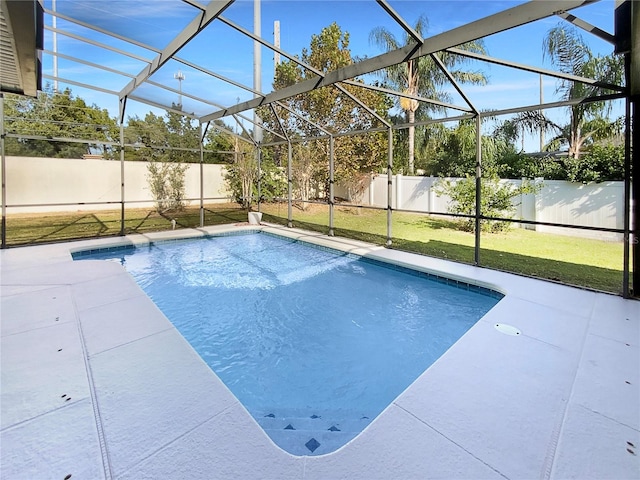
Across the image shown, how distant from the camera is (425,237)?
898cm

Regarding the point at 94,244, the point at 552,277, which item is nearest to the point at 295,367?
the point at 552,277

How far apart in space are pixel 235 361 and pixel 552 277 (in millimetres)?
4666

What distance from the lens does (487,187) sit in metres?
9.36

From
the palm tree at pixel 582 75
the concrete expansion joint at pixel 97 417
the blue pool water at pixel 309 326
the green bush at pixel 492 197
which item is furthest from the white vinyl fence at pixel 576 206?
the concrete expansion joint at pixel 97 417

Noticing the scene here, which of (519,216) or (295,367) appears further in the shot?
(519,216)

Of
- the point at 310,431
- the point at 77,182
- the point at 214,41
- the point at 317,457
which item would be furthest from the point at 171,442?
the point at 77,182

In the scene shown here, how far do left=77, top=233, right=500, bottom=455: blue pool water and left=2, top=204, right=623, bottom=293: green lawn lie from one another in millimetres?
1540

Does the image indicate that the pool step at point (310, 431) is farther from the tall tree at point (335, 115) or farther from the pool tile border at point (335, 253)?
the tall tree at point (335, 115)

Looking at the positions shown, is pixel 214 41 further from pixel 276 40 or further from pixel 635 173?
pixel 276 40

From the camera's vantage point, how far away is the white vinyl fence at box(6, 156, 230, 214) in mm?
10906

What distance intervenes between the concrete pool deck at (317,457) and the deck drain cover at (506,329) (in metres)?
0.07

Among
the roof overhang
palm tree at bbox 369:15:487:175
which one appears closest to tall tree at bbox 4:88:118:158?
the roof overhang

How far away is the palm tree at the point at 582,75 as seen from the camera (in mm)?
10172

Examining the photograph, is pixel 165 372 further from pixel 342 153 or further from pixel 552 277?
pixel 342 153
